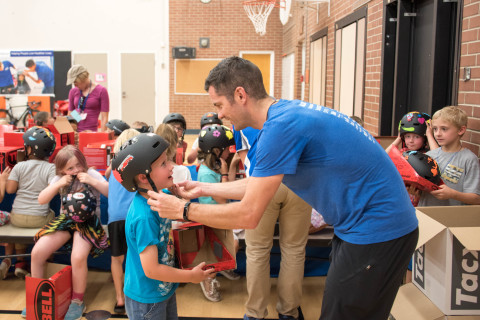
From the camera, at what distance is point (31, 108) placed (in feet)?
45.5

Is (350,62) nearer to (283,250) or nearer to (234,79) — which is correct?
(283,250)

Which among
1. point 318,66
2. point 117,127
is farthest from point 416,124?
point 318,66

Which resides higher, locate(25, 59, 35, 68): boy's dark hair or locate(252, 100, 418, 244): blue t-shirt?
locate(25, 59, 35, 68): boy's dark hair

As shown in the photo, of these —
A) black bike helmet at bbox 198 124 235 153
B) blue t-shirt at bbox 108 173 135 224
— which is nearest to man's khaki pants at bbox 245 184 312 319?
black bike helmet at bbox 198 124 235 153

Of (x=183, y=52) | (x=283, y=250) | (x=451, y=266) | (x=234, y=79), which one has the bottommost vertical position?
(x=283, y=250)

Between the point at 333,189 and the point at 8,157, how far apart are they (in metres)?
3.46

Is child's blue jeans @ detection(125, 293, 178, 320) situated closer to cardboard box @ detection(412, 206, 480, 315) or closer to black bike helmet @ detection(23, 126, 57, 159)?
cardboard box @ detection(412, 206, 480, 315)

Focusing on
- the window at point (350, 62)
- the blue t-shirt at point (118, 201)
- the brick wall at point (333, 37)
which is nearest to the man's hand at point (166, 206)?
the blue t-shirt at point (118, 201)

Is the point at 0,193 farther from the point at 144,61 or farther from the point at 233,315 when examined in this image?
the point at 144,61

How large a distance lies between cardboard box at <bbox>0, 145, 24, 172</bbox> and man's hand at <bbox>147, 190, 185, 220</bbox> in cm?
282

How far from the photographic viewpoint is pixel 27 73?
14414 millimetres

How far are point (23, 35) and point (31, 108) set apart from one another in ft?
8.27

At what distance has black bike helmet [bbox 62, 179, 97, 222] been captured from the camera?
11.6ft

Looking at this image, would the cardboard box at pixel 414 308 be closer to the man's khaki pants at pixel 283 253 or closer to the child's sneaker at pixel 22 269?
the man's khaki pants at pixel 283 253
